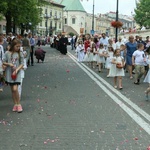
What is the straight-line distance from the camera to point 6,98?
11039 mm

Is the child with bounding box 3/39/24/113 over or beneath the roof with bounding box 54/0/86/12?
beneath

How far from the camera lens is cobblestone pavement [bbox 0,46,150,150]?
6.45 meters

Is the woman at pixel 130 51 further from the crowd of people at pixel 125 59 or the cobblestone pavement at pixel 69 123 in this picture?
the cobblestone pavement at pixel 69 123

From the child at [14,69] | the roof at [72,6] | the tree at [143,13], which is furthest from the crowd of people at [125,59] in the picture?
the roof at [72,6]

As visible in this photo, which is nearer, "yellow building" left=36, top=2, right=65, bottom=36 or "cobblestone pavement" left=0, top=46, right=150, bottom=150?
"cobblestone pavement" left=0, top=46, right=150, bottom=150

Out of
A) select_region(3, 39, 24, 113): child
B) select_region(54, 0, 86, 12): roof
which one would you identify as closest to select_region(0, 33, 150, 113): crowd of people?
select_region(3, 39, 24, 113): child

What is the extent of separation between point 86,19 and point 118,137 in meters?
158

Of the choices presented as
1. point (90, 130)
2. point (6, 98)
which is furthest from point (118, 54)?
point (90, 130)

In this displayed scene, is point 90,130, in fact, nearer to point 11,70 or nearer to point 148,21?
point 11,70

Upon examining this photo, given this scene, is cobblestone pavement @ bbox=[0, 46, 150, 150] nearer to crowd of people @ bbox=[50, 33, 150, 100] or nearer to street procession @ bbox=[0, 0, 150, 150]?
street procession @ bbox=[0, 0, 150, 150]

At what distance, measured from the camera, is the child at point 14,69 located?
29.8 ft

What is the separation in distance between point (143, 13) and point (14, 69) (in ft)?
237

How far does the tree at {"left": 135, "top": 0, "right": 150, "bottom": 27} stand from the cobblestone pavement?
6727 cm

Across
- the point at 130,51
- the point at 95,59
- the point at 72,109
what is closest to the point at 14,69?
the point at 72,109
